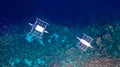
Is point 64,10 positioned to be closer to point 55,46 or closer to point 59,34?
point 59,34

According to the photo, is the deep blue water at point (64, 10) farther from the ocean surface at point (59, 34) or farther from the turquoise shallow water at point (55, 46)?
the turquoise shallow water at point (55, 46)

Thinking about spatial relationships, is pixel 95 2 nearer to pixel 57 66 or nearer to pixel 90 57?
pixel 90 57

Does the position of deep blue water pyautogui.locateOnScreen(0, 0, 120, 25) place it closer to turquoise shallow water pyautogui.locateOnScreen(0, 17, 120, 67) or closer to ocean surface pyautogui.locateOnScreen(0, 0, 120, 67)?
ocean surface pyautogui.locateOnScreen(0, 0, 120, 67)

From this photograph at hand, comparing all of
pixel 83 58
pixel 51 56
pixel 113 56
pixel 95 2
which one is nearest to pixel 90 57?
pixel 83 58

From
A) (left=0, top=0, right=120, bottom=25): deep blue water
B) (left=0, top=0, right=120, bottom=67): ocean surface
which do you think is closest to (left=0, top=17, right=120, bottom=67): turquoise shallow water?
(left=0, top=0, right=120, bottom=67): ocean surface

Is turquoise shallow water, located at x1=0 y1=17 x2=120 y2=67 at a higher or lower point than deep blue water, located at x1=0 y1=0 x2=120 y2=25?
lower

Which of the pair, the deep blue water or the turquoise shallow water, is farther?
the deep blue water
